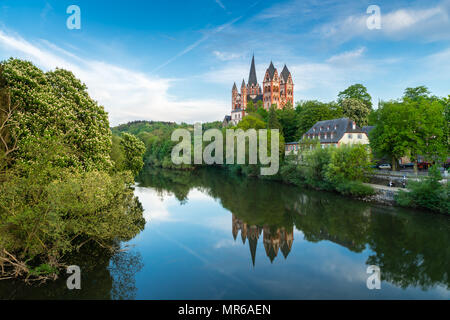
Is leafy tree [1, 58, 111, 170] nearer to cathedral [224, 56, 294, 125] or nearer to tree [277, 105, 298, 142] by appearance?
tree [277, 105, 298, 142]

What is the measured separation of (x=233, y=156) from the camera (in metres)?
53.3

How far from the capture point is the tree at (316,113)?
54.4m

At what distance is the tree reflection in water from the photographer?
13758mm

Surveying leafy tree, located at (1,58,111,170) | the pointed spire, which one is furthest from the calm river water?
the pointed spire

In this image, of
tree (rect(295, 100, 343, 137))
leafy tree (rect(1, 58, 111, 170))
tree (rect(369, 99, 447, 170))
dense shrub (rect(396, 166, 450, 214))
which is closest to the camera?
leafy tree (rect(1, 58, 111, 170))

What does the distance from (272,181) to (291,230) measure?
23947mm

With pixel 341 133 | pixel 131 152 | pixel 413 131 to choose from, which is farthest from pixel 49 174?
pixel 341 133

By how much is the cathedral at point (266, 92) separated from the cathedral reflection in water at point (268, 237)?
79.6 meters

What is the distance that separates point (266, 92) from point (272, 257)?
9403cm

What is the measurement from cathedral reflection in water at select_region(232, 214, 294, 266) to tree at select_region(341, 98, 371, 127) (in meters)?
42.2

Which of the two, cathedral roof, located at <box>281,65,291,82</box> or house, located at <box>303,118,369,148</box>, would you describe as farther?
cathedral roof, located at <box>281,65,291,82</box>

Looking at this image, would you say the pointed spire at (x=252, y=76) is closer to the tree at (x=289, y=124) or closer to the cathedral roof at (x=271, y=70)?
the cathedral roof at (x=271, y=70)
